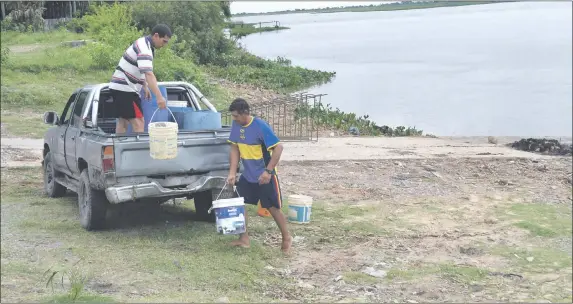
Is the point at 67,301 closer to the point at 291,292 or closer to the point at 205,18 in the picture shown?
the point at 291,292

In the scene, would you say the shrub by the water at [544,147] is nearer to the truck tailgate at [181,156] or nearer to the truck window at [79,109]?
the truck tailgate at [181,156]

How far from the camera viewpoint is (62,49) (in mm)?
21453

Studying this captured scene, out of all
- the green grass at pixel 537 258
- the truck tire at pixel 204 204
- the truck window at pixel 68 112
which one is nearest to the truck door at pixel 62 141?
the truck window at pixel 68 112

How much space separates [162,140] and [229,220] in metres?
1.06

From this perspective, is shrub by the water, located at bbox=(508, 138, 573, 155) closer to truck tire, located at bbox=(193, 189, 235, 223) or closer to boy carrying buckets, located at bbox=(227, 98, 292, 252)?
truck tire, located at bbox=(193, 189, 235, 223)

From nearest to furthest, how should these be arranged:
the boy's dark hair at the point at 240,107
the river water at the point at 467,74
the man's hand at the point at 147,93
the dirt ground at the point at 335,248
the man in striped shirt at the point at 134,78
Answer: the dirt ground at the point at 335,248 → the boy's dark hair at the point at 240,107 → the man in striped shirt at the point at 134,78 → the man's hand at the point at 147,93 → the river water at the point at 467,74

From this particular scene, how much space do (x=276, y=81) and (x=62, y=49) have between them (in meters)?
15.8

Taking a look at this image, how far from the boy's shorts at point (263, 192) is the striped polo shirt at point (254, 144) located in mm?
86

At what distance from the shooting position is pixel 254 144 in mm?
6801

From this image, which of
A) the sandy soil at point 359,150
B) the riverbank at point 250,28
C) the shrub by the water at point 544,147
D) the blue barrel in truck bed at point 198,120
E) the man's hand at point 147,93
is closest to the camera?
the man's hand at point 147,93

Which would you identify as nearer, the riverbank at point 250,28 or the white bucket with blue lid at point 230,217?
the white bucket with blue lid at point 230,217

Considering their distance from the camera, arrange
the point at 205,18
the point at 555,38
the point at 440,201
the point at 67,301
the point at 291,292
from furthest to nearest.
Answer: the point at 555,38, the point at 205,18, the point at 440,201, the point at 291,292, the point at 67,301

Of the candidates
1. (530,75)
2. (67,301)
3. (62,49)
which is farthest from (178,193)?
(530,75)

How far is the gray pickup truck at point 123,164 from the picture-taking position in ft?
22.7
